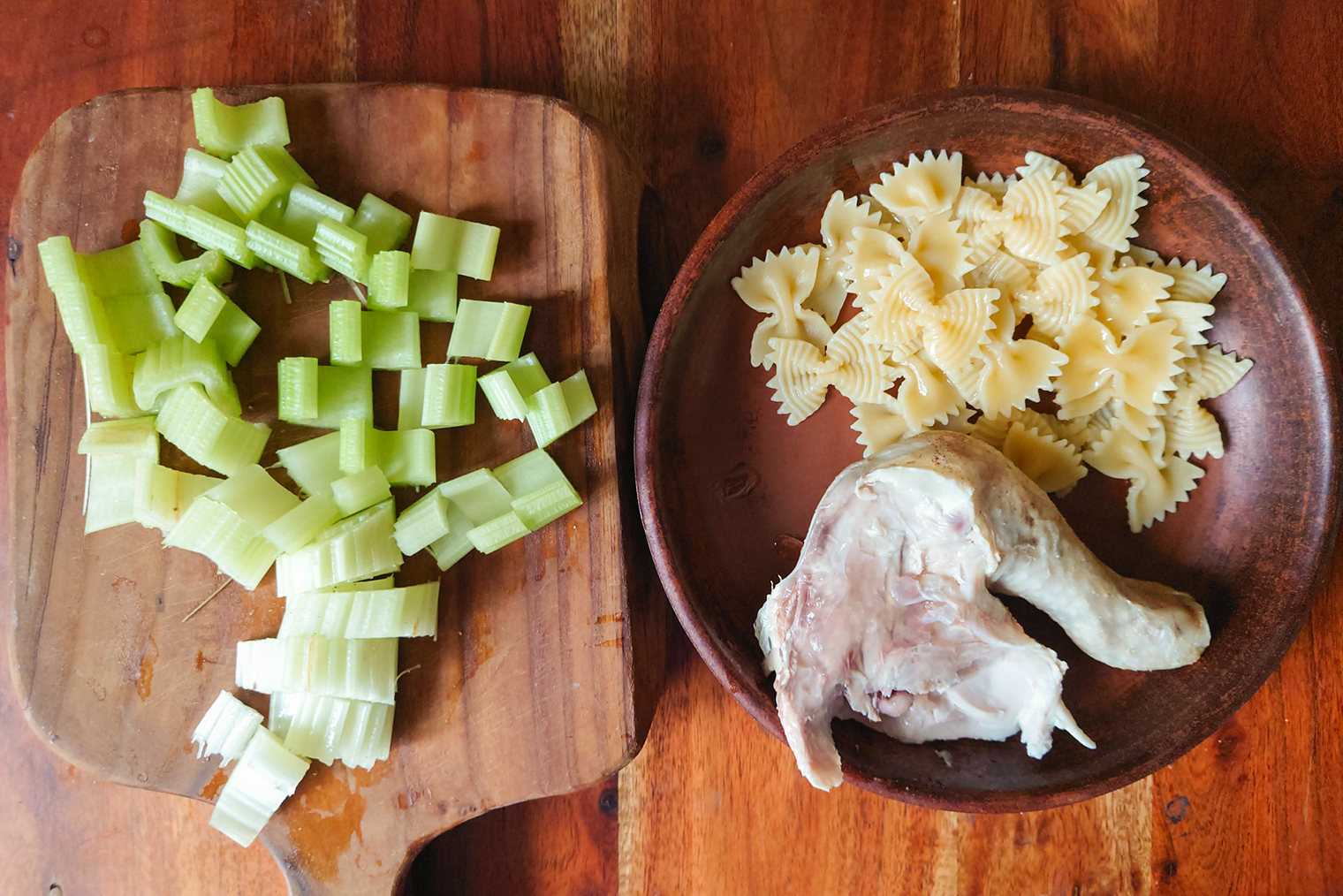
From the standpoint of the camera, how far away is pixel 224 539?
1.88m

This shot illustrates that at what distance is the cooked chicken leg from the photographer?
1643 mm

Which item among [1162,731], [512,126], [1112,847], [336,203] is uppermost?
[512,126]

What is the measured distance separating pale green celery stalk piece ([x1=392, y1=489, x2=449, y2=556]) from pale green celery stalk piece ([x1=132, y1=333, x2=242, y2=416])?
1.68ft

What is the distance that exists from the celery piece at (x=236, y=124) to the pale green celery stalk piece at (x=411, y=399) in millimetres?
656

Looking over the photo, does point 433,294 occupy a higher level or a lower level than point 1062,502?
higher

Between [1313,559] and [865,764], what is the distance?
3.70 ft

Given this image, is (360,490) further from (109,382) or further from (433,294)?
(109,382)

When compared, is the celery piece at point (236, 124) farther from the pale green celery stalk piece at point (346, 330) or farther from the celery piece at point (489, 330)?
the celery piece at point (489, 330)

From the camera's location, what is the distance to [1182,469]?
1982 mm

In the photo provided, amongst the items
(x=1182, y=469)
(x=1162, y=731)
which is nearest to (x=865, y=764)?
(x=1162, y=731)

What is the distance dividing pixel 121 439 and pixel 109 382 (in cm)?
14

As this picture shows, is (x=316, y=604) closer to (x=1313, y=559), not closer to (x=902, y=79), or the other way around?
(x=902, y=79)

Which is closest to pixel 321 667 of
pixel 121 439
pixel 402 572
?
pixel 402 572

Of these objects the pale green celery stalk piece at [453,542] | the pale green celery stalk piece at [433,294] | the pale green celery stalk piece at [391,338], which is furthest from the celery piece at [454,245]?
the pale green celery stalk piece at [453,542]
